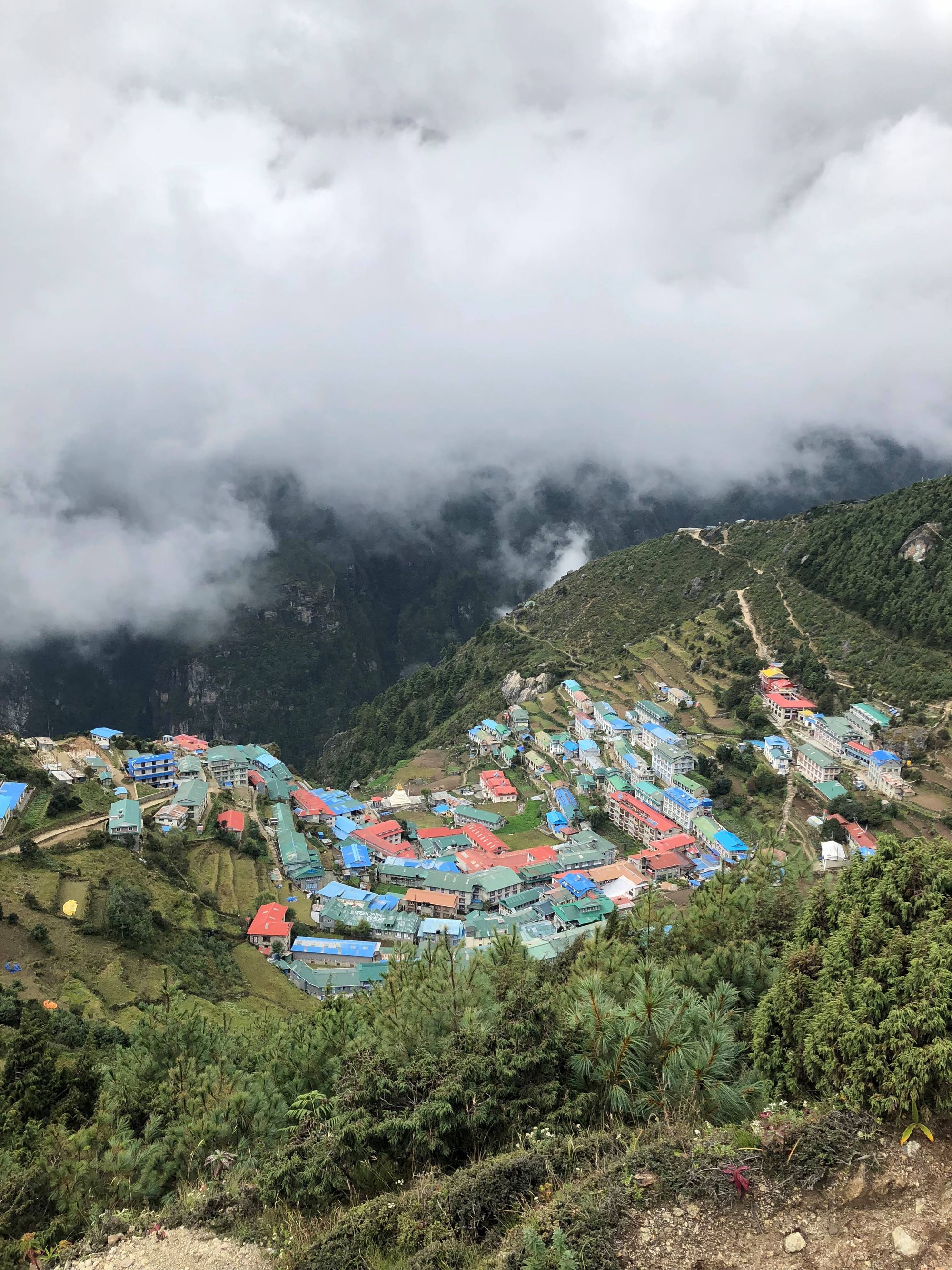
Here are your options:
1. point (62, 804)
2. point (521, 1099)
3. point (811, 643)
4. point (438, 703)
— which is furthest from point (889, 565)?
point (521, 1099)

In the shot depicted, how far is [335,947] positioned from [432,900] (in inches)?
293

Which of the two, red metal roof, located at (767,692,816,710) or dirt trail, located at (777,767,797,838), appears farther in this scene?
red metal roof, located at (767,692,816,710)

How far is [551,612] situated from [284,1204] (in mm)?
83498

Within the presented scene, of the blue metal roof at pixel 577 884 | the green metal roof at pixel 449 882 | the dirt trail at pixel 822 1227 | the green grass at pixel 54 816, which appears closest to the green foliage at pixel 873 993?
the dirt trail at pixel 822 1227

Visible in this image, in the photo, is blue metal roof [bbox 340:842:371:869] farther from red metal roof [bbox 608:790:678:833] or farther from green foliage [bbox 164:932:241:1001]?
red metal roof [bbox 608:790:678:833]

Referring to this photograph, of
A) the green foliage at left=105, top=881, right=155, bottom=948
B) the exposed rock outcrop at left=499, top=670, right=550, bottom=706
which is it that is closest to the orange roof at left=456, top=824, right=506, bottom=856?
the exposed rock outcrop at left=499, top=670, right=550, bottom=706

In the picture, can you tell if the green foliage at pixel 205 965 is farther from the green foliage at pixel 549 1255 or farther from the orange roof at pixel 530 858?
the green foliage at pixel 549 1255

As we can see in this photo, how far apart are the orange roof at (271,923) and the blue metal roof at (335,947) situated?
0.82 meters

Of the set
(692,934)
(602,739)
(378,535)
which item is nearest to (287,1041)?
(692,934)

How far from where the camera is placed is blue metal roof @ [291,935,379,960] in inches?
1371

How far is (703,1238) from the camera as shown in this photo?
18.2ft

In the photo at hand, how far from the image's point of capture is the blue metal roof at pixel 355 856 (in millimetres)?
45875

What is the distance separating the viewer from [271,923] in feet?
116

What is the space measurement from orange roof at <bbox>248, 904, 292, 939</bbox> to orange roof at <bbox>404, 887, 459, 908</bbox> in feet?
24.7
